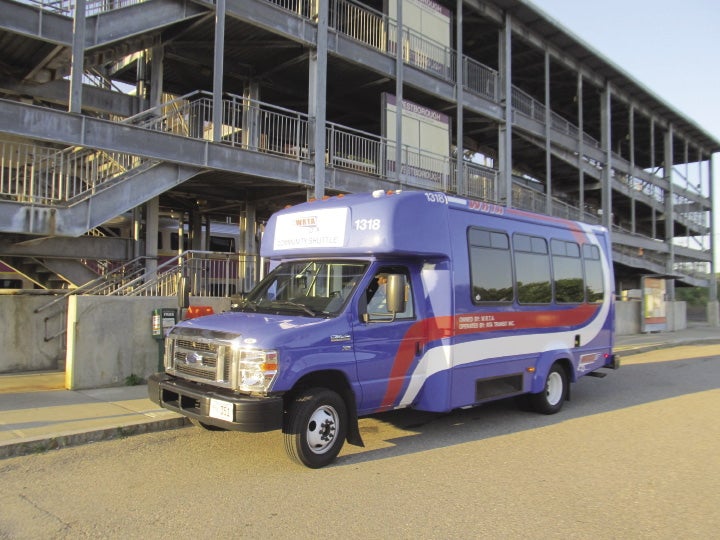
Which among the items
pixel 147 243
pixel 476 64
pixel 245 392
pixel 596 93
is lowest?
pixel 245 392

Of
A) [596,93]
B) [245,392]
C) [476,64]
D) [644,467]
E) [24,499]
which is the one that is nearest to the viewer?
[24,499]

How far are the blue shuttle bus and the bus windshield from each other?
0.02m

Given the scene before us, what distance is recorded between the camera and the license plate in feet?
16.4

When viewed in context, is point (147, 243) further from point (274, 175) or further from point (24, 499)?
point (24, 499)

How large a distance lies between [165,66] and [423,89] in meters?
7.21

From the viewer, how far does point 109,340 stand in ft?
29.3

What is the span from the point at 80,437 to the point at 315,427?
2747 mm

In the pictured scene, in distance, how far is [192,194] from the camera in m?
15.2

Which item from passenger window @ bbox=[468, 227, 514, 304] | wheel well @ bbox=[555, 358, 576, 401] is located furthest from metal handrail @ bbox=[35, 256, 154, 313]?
wheel well @ bbox=[555, 358, 576, 401]

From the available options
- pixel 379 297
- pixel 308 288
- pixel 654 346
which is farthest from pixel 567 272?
pixel 654 346

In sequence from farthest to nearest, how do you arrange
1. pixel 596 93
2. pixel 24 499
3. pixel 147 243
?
pixel 596 93
pixel 147 243
pixel 24 499

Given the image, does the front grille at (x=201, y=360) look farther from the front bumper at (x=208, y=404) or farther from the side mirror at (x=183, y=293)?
the side mirror at (x=183, y=293)

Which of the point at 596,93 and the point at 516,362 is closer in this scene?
the point at 516,362

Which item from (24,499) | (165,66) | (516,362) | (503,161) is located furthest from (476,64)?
(24,499)
